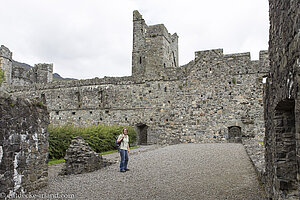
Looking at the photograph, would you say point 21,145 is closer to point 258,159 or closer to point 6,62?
point 258,159

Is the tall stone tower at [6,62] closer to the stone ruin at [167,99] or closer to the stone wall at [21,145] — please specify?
the stone ruin at [167,99]

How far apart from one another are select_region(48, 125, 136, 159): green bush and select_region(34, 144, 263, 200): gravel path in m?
3.47

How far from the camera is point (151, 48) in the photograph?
27422 millimetres

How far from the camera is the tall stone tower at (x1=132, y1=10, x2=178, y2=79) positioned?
89.5 feet

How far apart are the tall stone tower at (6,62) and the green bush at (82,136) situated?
13.8m

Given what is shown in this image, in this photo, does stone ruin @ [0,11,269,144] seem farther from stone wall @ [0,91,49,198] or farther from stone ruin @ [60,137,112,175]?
stone wall @ [0,91,49,198]

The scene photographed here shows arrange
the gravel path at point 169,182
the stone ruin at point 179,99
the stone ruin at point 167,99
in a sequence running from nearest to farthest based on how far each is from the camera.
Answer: the gravel path at point 169,182 < the stone ruin at point 167,99 < the stone ruin at point 179,99

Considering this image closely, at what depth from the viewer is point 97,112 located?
21016mm

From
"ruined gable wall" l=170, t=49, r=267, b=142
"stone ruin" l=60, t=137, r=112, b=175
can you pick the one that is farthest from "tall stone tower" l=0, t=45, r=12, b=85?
"stone ruin" l=60, t=137, r=112, b=175

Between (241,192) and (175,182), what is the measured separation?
1.88 metres

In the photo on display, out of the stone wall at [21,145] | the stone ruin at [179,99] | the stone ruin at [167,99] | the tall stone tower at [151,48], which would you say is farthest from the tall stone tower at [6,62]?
the stone wall at [21,145]

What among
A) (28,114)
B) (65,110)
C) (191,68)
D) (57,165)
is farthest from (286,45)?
(65,110)

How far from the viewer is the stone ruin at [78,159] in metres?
8.88

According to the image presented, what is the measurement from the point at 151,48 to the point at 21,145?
2240 centimetres
